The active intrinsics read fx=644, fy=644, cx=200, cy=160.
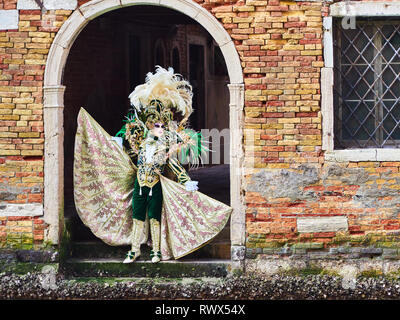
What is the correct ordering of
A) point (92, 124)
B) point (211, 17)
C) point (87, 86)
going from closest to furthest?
point (211, 17)
point (92, 124)
point (87, 86)

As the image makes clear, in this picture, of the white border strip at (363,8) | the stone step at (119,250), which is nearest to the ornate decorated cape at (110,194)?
the stone step at (119,250)

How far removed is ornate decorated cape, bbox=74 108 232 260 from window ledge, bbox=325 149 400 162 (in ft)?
5.65

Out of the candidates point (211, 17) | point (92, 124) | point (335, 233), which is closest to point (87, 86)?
point (92, 124)

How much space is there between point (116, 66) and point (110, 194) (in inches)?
144

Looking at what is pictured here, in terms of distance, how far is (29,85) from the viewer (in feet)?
23.7

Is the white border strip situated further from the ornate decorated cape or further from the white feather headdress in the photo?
the ornate decorated cape

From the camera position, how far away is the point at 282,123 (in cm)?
713

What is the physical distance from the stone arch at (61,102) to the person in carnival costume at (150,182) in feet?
0.85

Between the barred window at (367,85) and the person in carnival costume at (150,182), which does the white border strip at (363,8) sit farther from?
the person in carnival costume at (150,182)

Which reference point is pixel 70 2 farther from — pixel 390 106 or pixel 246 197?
pixel 390 106

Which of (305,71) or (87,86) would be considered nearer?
(305,71)

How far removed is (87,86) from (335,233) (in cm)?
447

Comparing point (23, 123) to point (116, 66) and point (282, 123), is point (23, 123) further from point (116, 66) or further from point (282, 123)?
point (116, 66)

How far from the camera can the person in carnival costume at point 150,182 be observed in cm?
728
